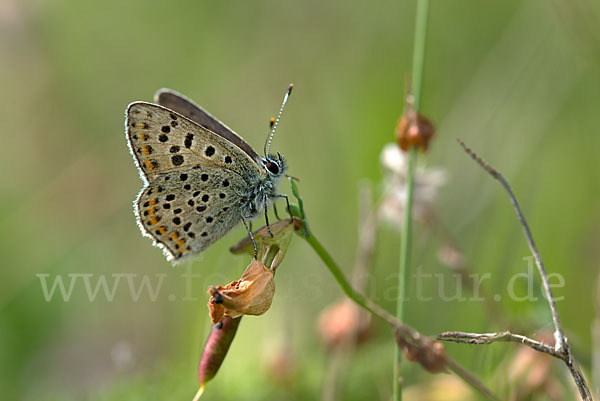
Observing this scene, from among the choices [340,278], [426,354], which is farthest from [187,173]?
[426,354]

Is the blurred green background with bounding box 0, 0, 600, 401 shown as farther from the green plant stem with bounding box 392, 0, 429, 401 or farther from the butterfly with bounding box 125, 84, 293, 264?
the green plant stem with bounding box 392, 0, 429, 401

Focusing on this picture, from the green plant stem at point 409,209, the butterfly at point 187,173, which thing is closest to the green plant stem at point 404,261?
the green plant stem at point 409,209

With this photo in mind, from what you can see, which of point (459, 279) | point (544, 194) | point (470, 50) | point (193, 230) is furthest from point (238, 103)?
point (459, 279)

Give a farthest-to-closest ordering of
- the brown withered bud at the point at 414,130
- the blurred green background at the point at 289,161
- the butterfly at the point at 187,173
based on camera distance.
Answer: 1. the blurred green background at the point at 289,161
2. the butterfly at the point at 187,173
3. the brown withered bud at the point at 414,130

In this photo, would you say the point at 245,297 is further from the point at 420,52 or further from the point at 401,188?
the point at 401,188

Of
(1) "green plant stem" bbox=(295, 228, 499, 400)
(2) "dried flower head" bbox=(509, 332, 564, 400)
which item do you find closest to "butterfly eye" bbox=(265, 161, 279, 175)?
(1) "green plant stem" bbox=(295, 228, 499, 400)

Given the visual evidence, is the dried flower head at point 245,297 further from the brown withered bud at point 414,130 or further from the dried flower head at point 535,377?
the dried flower head at point 535,377
